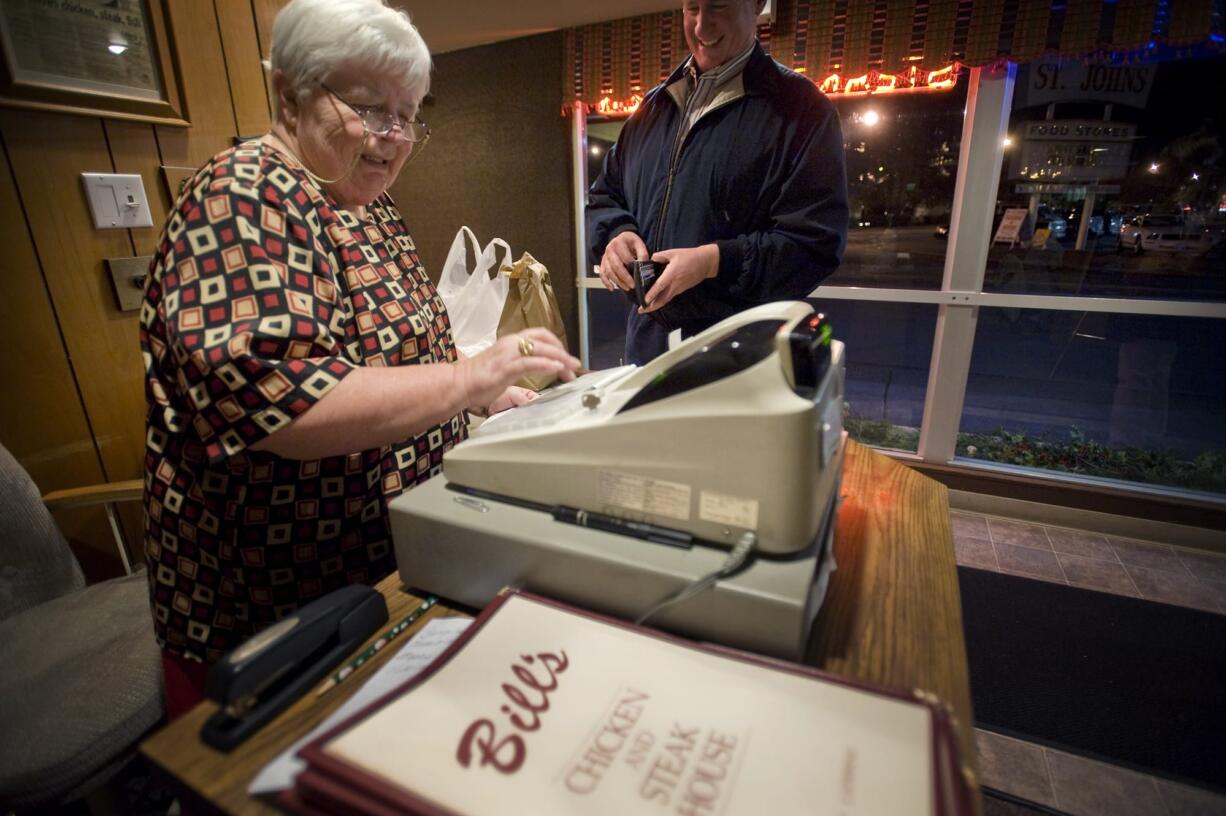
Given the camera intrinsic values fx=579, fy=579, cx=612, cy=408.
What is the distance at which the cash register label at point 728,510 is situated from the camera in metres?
0.61

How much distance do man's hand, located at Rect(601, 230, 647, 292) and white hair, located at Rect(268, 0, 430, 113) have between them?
0.61 m

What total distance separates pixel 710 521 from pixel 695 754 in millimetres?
234

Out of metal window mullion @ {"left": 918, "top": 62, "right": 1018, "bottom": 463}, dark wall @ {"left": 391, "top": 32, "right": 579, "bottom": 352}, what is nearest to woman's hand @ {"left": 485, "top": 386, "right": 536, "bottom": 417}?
metal window mullion @ {"left": 918, "top": 62, "right": 1018, "bottom": 463}

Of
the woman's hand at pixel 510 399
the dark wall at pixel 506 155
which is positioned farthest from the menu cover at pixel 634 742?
the dark wall at pixel 506 155

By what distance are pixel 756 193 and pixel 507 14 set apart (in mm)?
2225

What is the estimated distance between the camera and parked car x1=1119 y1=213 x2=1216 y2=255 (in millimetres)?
2686

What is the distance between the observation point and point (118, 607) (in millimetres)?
1188

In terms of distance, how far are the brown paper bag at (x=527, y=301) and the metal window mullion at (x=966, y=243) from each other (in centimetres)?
188

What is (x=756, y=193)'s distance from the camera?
53.7 inches

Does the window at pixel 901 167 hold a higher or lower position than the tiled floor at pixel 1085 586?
higher

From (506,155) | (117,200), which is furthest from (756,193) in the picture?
(506,155)

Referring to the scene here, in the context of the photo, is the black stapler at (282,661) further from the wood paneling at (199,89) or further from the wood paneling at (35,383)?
the wood paneling at (199,89)

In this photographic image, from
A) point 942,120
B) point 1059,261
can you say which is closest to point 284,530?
point 942,120

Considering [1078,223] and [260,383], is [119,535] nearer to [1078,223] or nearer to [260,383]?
[260,383]
